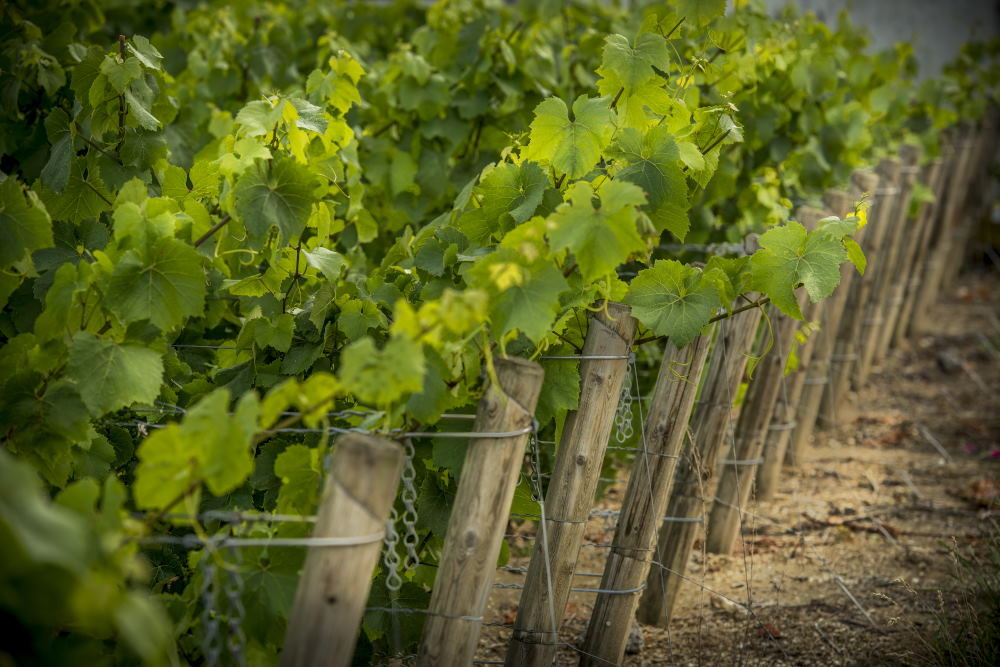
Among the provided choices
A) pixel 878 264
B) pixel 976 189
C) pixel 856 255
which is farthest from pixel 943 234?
pixel 856 255

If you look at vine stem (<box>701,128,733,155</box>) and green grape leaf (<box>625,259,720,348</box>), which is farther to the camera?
vine stem (<box>701,128,733,155</box>)

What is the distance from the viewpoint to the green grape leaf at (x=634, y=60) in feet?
7.27

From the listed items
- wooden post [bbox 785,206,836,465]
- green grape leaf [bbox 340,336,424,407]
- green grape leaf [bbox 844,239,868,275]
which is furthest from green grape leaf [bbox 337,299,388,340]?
wooden post [bbox 785,206,836,465]

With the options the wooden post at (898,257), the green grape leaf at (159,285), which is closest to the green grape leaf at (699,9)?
the green grape leaf at (159,285)

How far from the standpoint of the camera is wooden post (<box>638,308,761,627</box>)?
306 cm

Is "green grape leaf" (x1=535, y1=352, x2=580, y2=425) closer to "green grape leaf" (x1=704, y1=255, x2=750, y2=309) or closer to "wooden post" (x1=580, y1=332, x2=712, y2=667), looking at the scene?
"green grape leaf" (x1=704, y1=255, x2=750, y2=309)

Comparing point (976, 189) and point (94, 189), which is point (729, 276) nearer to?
point (94, 189)

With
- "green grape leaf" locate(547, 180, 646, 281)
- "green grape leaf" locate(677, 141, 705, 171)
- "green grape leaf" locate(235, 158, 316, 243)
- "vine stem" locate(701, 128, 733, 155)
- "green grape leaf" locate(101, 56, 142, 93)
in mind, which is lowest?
"green grape leaf" locate(235, 158, 316, 243)

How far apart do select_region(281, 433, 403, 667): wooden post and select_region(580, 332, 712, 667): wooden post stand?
3.91 ft

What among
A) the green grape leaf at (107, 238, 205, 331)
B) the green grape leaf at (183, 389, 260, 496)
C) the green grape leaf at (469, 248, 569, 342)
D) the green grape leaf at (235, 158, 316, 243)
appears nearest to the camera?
the green grape leaf at (183, 389, 260, 496)

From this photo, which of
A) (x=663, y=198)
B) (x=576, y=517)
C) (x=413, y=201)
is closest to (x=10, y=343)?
(x=576, y=517)

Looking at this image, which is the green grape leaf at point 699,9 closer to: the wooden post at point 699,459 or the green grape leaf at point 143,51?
the wooden post at point 699,459

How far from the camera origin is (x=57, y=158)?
2367 mm

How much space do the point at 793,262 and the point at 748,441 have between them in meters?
1.80
